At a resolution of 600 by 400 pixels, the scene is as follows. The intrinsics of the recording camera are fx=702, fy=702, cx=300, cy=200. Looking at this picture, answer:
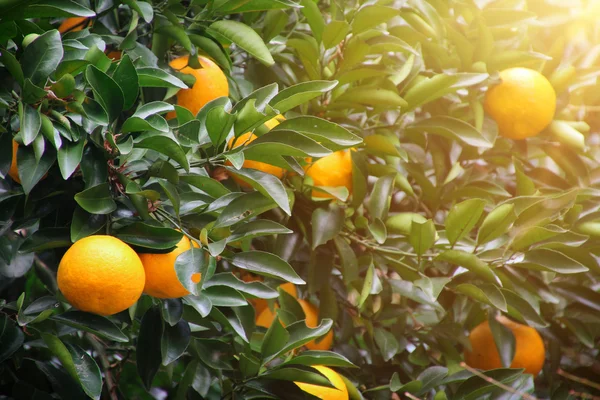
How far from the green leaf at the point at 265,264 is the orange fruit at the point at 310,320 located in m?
0.32

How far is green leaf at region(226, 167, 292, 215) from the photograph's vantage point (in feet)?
3.27

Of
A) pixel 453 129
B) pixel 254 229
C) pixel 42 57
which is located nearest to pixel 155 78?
pixel 42 57

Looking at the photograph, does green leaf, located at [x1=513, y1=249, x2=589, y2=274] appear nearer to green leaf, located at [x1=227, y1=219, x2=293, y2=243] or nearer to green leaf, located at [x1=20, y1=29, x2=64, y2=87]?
green leaf, located at [x1=227, y1=219, x2=293, y2=243]

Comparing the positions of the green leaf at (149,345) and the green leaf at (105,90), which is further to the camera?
the green leaf at (149,345)

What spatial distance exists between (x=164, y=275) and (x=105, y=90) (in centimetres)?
27

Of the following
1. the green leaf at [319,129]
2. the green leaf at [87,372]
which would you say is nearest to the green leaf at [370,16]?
the green leaf at [319,129]

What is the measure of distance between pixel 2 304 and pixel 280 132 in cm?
56

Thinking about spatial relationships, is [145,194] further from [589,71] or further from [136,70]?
[589,71]

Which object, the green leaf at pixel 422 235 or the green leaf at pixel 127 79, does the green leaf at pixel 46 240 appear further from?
the green leaf at pixel 422 235

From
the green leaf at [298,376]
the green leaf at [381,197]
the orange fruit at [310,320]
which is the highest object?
the green leaf at [381,197]

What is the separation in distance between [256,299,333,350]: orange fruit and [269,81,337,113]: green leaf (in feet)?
1.60

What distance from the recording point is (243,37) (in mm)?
1206

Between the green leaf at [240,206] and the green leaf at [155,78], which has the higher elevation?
the green leaf at [155,78]

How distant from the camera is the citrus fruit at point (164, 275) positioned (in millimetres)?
1001
